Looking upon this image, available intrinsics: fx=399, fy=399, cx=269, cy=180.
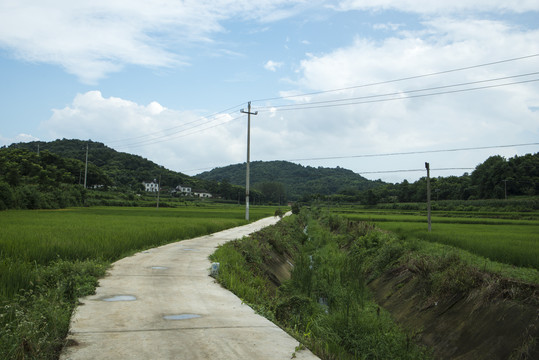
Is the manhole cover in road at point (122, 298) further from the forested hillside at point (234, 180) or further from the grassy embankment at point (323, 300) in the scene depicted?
the forested hillside at point (234, 180)

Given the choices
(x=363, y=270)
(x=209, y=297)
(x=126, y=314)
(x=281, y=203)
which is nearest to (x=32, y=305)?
(x=126, y=314)

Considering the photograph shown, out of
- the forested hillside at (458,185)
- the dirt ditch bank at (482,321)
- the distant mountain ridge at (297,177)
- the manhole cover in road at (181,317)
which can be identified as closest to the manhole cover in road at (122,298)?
the manhole cover in road at (181,317)

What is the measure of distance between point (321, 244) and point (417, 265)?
14.4m

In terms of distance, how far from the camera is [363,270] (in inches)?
613

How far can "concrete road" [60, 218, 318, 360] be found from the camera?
4223 millimetres

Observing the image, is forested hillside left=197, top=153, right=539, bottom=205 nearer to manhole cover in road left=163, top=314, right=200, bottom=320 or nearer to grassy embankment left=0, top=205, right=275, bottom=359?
grassy embankment left=0, top=205, right=275, bottom=359

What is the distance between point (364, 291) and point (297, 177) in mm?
113937

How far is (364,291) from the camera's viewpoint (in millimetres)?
12797

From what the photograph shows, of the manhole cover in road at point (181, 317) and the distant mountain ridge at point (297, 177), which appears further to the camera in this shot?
the distant mountain ridge at point (297, 177)

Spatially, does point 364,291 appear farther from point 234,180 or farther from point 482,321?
point 234,180

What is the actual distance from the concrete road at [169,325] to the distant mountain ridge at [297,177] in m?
84.9

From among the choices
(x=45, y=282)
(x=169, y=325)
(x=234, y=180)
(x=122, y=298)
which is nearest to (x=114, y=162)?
(x=234, y=180)

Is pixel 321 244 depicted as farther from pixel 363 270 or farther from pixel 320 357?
pixel 320 357

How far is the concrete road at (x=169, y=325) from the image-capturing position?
166 inches
